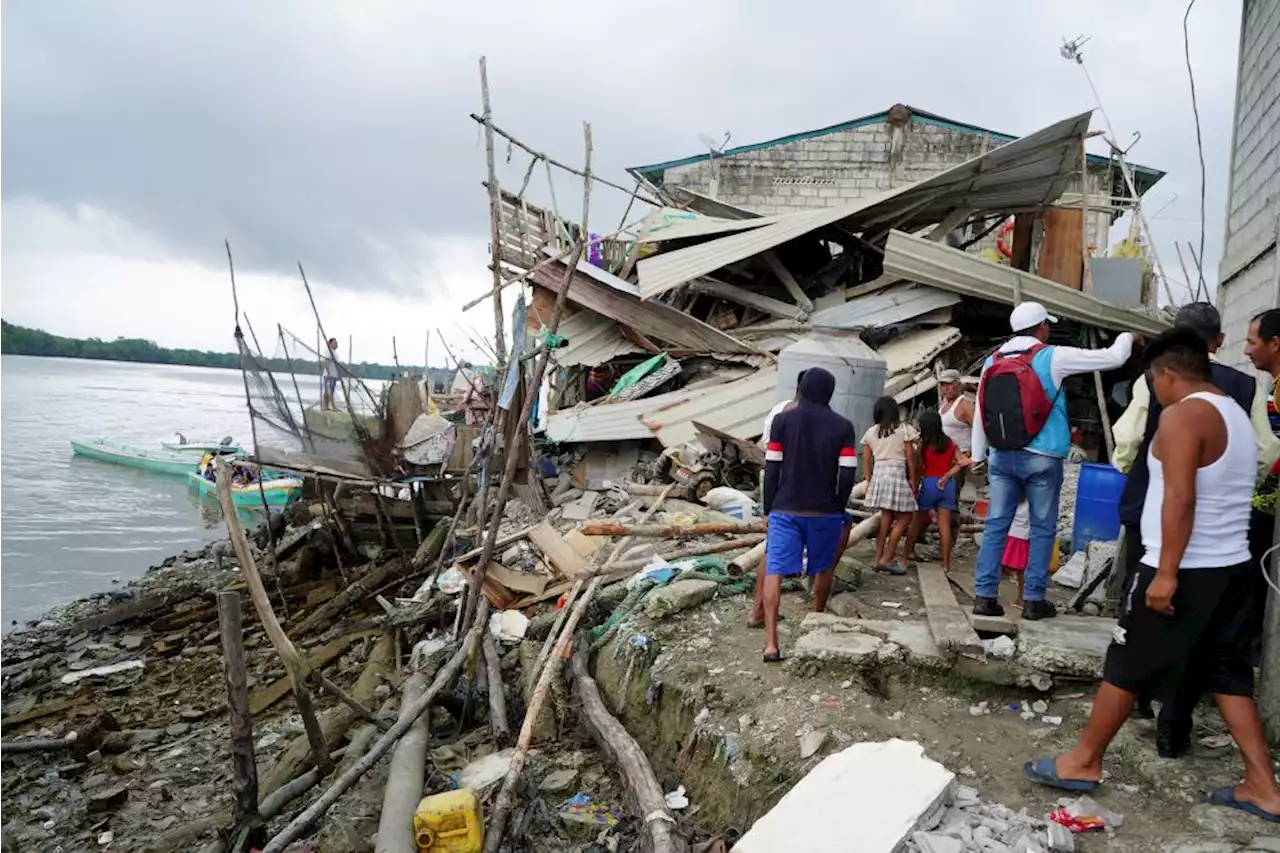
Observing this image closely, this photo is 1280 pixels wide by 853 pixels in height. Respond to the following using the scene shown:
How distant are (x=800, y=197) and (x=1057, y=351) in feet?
42.2

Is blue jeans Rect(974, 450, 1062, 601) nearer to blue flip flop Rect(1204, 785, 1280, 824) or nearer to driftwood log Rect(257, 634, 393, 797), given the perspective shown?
blue flip flop Rect(1204, 785, 1280, 824)

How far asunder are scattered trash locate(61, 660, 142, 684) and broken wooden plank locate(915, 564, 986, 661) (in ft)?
30.3

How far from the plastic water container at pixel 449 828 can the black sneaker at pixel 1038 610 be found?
3.09 m

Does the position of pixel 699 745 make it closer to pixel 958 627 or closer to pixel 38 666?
pixel 958 627

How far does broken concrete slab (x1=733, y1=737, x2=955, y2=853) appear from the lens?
252 centimetres

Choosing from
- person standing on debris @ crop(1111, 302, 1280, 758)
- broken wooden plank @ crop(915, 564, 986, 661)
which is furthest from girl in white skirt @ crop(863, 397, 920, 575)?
person standing on debris @ crop(1111, 302, 1280, 758)

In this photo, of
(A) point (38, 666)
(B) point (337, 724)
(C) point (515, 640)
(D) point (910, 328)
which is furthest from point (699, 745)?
(A) point (38, 666)

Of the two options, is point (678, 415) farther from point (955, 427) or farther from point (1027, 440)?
point (1027, 440)

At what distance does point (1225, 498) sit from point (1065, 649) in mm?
1336

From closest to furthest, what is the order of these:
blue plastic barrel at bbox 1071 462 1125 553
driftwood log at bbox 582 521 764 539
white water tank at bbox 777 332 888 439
A: 1. blue plastic barrel at bbox 1071 462 1125 553
2. driftwood log at bbox 582 521 764 539
3. white water tank at bbox 777 332 888 439

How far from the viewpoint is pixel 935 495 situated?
5.79 metres

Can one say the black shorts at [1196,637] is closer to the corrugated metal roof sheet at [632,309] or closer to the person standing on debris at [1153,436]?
the person standing on debris at [1153,436]

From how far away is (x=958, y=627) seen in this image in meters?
3.95

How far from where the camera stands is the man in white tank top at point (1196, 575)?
2.44 m
